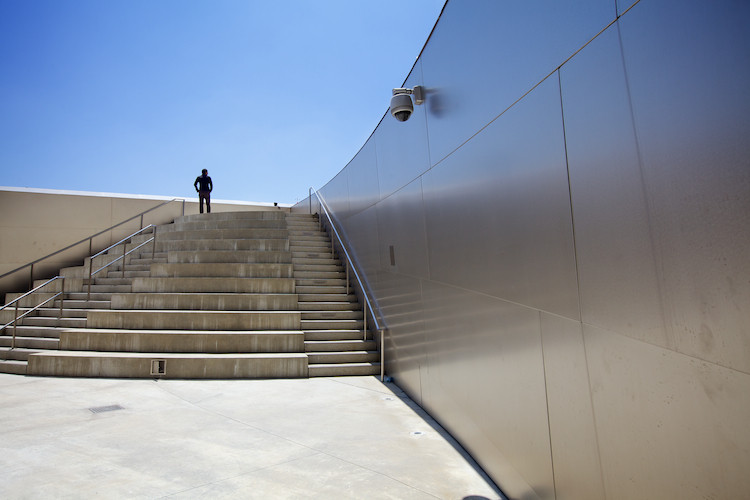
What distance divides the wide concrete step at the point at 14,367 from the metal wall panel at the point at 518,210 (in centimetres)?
694

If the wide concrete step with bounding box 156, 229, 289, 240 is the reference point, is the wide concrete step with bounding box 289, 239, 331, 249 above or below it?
below

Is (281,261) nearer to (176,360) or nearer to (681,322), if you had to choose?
(176,360)

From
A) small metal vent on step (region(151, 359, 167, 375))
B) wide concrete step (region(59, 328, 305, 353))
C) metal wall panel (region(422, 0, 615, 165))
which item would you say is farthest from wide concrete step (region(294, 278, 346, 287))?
metal wall panel (region(422, 0, 615, 165))

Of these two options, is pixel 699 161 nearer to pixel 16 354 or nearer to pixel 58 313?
pixel 16 354

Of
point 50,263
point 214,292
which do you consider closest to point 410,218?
point 214,292

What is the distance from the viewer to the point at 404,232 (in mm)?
5461

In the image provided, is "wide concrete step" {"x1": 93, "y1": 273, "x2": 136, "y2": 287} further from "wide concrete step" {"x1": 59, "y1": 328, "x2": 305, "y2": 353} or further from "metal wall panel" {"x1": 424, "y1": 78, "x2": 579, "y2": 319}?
"metal wall panel" {"x1": 424, "y1": 78, "x2": 579, "y2": 319}

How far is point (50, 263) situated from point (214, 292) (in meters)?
5.60

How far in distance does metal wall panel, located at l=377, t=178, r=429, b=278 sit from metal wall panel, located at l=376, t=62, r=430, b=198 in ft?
0.51

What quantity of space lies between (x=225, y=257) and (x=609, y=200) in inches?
338

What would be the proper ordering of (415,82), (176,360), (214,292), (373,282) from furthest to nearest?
(214,292), (373,282), (176,360), (415,82)

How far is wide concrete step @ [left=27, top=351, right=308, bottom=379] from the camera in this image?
6512 millimetres

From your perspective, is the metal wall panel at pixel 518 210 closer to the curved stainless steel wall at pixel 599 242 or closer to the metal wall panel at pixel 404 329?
the curved stainless steel wall at pixel 599 242

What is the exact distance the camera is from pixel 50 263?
10.9m
